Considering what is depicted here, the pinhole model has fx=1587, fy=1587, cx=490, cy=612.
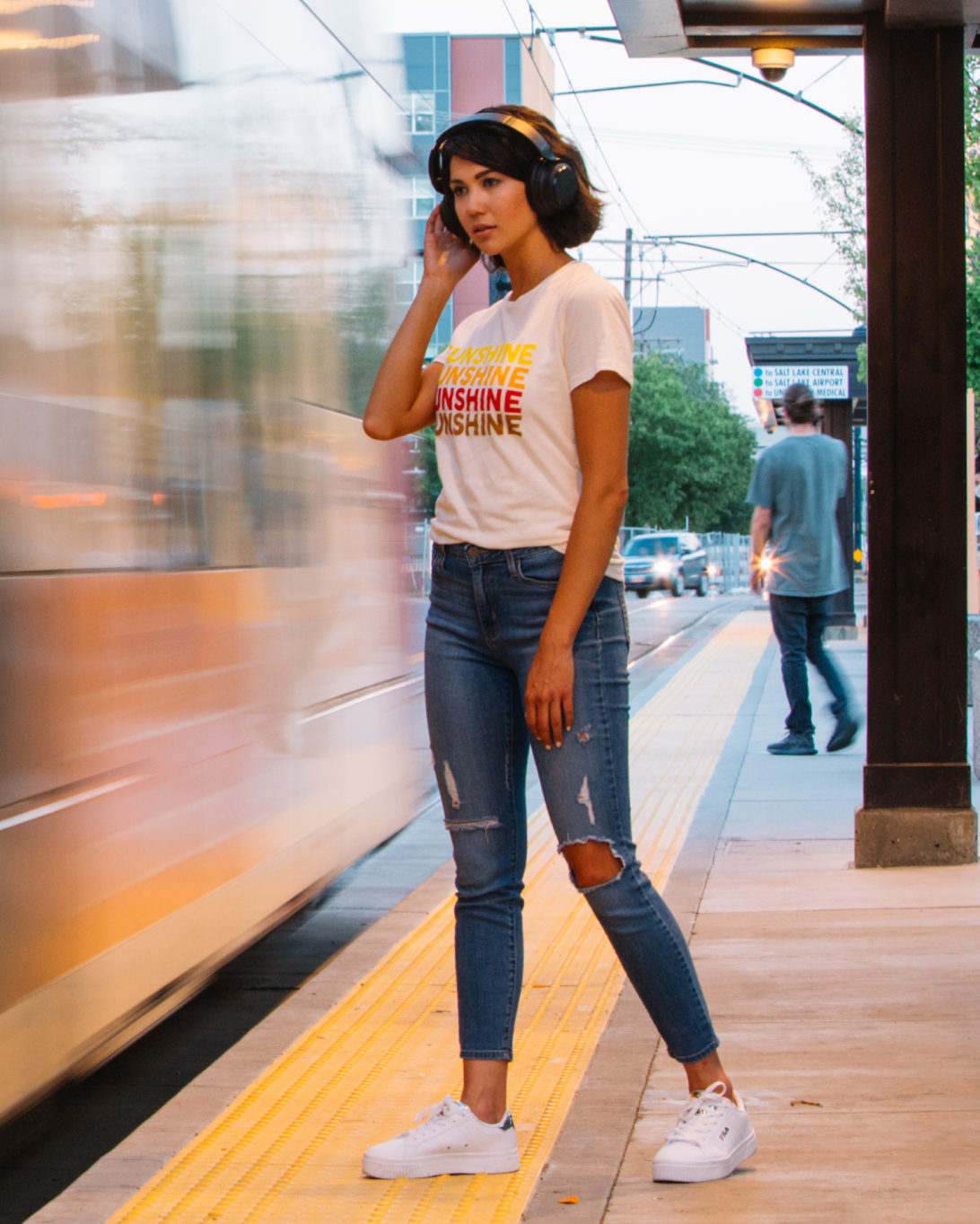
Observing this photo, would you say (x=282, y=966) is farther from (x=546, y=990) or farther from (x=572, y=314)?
(x=572, y=314)

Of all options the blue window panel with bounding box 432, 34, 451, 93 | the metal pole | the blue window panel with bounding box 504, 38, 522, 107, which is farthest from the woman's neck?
the blue window panel with bounding box 504, 38, 522, 107

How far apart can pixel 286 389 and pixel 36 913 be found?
6.42 ft

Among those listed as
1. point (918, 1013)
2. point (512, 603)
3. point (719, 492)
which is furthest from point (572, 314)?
point (719, 492)

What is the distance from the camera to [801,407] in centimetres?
876

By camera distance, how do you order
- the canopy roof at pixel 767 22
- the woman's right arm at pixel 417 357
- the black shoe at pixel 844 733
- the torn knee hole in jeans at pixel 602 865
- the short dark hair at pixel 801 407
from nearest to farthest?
the torn knee hole in jeans at pixel 602 865, the woman's right arm at pixel 417 357, the canopy roof at pixel 767 22, the short dark hair at pixel 801 407, the black shoe at pixel 844 733

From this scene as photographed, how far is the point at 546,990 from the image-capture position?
4.38 m

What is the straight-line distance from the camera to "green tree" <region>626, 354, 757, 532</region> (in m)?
63.7

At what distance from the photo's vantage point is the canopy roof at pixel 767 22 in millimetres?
5711

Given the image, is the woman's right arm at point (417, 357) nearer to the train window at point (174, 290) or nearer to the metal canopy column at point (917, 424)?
the train window at point (174, 290)

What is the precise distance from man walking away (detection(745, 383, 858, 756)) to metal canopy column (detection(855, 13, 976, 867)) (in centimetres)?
264

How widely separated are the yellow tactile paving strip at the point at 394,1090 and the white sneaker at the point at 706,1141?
0.87 feet

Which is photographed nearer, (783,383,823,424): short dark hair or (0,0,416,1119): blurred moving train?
(0,0,416,1119): blurred moving train

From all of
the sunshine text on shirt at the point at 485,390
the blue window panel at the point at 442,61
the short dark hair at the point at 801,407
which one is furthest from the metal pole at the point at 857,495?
the blue window panel at the point at 442,61

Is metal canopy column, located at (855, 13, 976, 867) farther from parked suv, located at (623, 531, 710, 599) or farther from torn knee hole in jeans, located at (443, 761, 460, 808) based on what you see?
parked suv, located at (623, 531, 710, 599)
